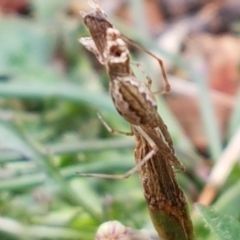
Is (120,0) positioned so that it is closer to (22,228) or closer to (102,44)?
(22,228)

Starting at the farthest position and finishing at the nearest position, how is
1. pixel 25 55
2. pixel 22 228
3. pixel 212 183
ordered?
pixel 25 55 < pixel 212 183 < pixel 22 228

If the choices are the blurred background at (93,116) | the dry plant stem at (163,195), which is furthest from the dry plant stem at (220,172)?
the dry plant stem at (163,195)

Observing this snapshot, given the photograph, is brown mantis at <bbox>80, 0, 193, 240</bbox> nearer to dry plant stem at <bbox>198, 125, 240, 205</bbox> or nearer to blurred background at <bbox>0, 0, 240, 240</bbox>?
blurred background at <bbox>0, 0, 240, 240</bbox>

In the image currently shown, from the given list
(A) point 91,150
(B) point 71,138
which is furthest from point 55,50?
(A) point 91,150

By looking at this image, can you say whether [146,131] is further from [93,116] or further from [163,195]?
[93,116]

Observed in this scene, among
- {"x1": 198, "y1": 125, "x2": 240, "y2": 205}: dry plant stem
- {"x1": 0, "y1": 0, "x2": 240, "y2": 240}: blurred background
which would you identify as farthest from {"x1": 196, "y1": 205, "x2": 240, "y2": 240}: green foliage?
{"x1": 198, "y1": 125, "x2": 240, "y2": 205}: dry plant stem

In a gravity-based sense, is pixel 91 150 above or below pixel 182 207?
above
